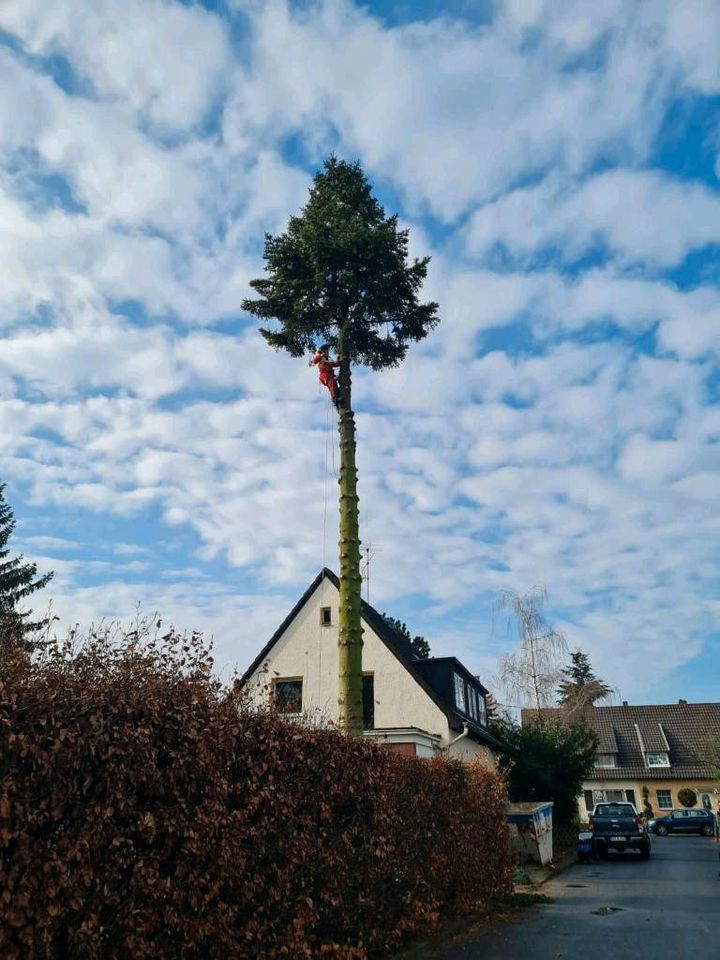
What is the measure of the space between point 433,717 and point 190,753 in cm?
1855

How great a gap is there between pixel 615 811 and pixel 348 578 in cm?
1599

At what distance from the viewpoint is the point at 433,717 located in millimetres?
22547

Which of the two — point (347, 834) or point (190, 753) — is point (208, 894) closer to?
point (190, 753)

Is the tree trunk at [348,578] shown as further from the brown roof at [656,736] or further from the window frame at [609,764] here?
the window frame at [609,764]

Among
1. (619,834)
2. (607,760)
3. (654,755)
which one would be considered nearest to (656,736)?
(654,755)

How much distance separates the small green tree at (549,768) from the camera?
82.6 ft

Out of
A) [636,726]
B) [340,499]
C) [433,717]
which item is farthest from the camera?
[636,726]

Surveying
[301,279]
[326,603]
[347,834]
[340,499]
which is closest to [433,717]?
[326,603]

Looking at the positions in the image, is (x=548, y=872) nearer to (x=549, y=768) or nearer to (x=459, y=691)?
(x=549, y=768)

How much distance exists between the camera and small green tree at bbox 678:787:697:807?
49.3 m

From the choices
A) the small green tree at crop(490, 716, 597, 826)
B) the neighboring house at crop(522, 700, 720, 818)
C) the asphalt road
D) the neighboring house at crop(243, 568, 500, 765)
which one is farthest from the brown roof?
the asphalt road

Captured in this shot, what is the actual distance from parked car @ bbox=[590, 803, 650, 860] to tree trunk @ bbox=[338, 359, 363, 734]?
47.0 feet

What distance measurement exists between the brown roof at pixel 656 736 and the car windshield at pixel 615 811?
27124 mm

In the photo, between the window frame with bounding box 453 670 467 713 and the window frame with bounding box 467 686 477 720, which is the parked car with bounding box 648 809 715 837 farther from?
the window frame with bounding box 453 670 467 713
